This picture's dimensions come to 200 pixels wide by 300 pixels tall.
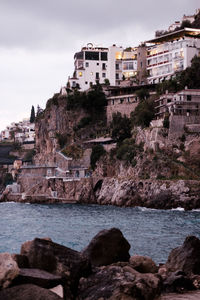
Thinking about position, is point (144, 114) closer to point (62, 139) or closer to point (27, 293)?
A: point (62, 139)

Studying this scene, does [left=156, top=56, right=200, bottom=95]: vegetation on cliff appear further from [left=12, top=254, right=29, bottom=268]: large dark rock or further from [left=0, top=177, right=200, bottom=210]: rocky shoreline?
[left=12, top=254, right=29, bottom=268]: large dark rock

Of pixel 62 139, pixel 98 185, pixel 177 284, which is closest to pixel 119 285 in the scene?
pixel 177 284

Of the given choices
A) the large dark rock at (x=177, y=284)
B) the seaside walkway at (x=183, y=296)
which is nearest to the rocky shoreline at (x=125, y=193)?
the large dark rock at (x=177, y=284)

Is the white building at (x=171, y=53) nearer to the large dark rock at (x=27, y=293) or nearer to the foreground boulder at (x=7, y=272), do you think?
the foreground boulder at (x=7, y=272)

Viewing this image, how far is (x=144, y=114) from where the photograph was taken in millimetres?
91875

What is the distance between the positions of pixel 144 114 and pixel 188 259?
73114 mm

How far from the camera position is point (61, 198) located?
316ft

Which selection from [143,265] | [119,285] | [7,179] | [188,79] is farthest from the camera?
[7,179]

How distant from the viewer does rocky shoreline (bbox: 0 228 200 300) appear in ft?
45.0

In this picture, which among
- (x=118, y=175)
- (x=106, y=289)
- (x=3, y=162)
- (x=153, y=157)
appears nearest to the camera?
(x=106, y=289)

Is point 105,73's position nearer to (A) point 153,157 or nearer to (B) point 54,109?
(B) point 54,109

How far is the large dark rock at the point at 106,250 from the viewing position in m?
18.9

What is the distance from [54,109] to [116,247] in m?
100

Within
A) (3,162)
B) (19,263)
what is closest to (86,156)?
(3,162)
